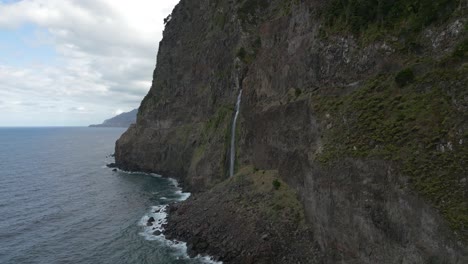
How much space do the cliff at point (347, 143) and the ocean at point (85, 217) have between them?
5840 millimetres

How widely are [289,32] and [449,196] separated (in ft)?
111

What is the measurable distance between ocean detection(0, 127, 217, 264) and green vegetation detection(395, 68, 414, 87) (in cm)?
2858

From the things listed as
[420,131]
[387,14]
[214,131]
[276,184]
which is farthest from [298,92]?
[214,131]

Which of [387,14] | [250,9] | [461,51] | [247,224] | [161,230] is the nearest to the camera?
[461,51]

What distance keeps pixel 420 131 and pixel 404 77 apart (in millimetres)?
5248

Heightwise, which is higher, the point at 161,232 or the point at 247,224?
the point at 247,224

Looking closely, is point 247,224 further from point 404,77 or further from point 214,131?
point 214,131

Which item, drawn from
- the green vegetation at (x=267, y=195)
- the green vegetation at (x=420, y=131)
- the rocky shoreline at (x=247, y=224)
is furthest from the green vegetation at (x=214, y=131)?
the green vegetation at (x=420, y=131)

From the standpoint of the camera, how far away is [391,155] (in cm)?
2953

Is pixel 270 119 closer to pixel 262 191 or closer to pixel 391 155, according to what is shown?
pixel 262 191

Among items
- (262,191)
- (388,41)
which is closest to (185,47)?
(262,191)

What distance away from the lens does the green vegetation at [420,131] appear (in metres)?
A: 25.3

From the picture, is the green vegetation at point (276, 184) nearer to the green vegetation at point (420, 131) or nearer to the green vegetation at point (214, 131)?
the green vegetation at point (420, 131)

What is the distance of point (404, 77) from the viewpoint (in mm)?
30984
